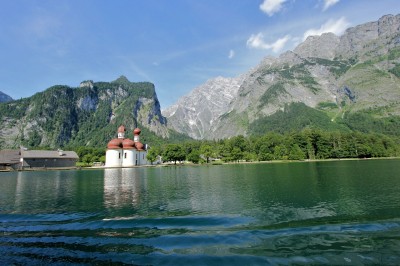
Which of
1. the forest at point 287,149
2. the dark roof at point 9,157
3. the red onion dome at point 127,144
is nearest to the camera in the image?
the dark roof at point 9,157

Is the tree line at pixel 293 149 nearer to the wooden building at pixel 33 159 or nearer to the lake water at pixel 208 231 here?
the wooden building at pixel 33 159

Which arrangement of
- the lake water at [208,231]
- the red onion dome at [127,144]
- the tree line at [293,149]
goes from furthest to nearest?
the tree line at [293,149] → the red onion dome at [127,144] → the lake water at [208,231]

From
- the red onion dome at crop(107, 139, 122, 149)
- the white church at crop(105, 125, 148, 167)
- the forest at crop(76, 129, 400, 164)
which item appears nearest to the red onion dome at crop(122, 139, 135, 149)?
the white church at crop(105, 125, 148, 167)

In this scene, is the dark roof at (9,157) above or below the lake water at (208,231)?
above

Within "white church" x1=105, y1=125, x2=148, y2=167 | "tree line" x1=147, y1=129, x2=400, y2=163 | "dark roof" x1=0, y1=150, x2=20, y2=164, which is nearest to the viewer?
"dark roof" x1=0, y1=150, x2=20, y2=164

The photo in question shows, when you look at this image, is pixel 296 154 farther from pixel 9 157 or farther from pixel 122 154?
pixel 9 157

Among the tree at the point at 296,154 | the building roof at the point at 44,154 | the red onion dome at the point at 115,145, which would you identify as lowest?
the tree at the point at 296,154

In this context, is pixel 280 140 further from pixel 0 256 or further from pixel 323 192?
pixel 0 256

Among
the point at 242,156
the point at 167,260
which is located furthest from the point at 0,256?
the point at 242,156

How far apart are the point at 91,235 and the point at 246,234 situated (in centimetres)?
978

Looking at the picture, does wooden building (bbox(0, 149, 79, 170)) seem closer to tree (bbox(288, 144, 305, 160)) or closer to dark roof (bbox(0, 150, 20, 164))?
dark roof (bbox(0, 150, 20, 164))

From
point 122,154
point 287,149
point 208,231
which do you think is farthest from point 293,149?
point 208,231

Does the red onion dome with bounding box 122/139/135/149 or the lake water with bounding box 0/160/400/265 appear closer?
the lake water with bounding box 0/160/400/265

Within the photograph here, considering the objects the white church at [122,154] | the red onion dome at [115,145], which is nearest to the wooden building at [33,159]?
the red onion dome at [115,145]
